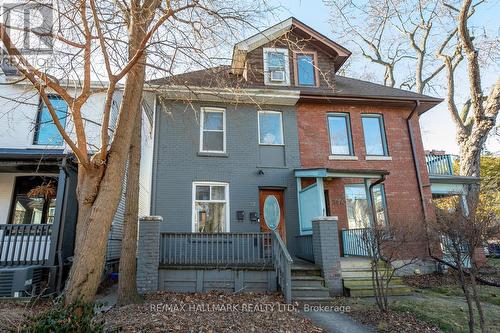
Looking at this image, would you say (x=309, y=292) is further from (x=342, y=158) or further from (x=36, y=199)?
(x=36, y=199)

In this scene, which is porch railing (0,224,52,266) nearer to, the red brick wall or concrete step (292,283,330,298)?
concrete step (292,283,330,298)

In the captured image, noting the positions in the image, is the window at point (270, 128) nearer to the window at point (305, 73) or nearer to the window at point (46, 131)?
the window at point (305, 73)

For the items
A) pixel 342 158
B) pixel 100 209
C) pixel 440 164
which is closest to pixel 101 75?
pixel 100 209

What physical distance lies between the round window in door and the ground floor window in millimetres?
6954

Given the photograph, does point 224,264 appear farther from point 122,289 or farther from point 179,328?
point 179,328

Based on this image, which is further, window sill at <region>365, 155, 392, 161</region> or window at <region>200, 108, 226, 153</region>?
window sill at <region>365, 155, 392, 161</region>

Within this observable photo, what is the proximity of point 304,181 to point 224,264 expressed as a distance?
4196mm

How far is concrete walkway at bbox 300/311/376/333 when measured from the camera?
5.14 meters

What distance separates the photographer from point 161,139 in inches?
399

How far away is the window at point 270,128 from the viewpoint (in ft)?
35.6

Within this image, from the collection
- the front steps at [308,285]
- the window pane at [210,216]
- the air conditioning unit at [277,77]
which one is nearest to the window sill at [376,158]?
the air conditioning unit at [277,77]

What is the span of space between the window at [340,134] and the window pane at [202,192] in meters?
4.81

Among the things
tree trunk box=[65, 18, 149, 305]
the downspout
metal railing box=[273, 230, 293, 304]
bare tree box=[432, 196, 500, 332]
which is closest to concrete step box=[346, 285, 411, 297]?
metal railing box=[273, 230, 293, 304]

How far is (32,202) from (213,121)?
6.58m
